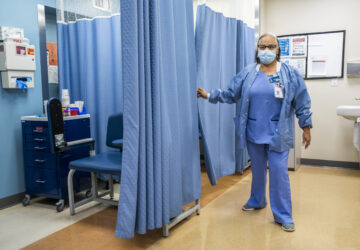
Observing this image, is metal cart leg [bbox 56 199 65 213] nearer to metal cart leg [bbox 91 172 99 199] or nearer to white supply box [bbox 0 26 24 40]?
metal cart leg [bbox 91 172 99 199]

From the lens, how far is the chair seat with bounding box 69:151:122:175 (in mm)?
2312

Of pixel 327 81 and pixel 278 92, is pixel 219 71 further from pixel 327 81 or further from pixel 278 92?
pixel 327 81

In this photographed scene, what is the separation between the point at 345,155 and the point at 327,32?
5.23 ft

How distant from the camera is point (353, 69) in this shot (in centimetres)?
392

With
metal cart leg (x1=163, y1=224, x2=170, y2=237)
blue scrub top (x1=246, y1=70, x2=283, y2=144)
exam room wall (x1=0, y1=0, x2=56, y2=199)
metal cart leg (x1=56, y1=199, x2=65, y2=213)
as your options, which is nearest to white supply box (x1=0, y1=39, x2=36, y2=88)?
exam room wall (x1=0, y1=0, x2=56, y2=199)

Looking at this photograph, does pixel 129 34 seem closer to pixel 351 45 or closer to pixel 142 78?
pixel 142 78

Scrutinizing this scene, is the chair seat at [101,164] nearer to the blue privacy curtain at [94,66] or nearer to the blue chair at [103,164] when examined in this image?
the blue chair at [103,164]

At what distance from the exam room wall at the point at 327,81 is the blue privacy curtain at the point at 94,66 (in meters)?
2.22

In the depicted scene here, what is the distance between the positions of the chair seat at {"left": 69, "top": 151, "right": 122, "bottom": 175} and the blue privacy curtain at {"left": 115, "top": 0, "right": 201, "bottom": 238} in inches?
16.3

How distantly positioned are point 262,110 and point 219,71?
2.73ft

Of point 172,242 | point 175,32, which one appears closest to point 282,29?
point 175,32

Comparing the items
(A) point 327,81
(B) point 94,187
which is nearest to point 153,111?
(B) point 94,187

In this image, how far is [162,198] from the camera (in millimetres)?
2064

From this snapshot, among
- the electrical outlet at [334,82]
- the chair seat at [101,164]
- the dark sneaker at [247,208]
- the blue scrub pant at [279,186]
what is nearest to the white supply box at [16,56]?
the chair seat at [101,164]
